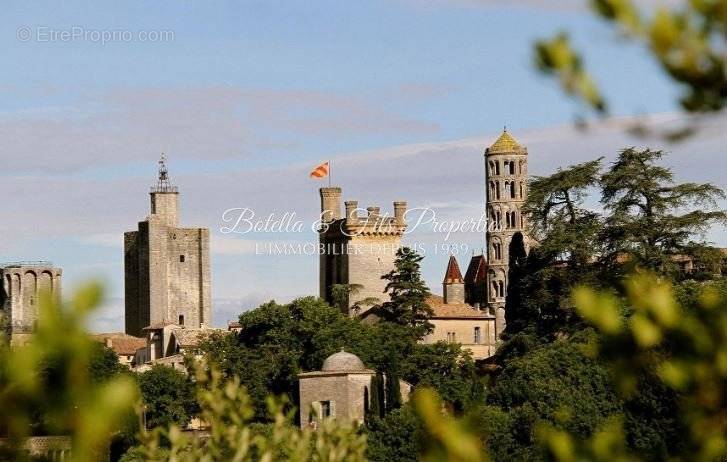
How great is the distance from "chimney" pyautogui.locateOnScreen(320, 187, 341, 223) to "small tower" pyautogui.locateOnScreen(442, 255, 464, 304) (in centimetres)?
728

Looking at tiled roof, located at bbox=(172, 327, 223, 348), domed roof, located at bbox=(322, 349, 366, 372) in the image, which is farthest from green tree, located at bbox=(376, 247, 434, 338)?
domed roof, located at bbox=(322, 349, 366, 372)

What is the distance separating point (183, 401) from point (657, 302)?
6305cm

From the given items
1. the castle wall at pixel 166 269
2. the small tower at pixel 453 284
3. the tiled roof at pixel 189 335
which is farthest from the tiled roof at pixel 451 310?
the castle wall at pixel 166 269

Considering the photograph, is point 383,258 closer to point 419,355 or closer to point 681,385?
point 419,355

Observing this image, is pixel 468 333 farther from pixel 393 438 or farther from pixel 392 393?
pixel 393 438

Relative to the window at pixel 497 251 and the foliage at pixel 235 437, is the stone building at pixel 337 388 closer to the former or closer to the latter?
the window at pixel 497 251

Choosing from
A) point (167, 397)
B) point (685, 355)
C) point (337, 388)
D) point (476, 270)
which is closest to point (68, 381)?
point (685, 355)

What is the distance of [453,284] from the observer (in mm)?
95125

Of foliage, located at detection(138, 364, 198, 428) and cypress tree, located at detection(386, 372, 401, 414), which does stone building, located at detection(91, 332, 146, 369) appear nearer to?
foliage, located at detection(138, 364, 198, 428)

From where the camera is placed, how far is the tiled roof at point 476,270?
108 m

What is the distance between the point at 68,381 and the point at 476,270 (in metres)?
106

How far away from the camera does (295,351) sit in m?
70.9

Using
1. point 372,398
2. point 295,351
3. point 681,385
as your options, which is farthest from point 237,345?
point 681,385

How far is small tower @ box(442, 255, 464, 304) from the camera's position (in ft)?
308
